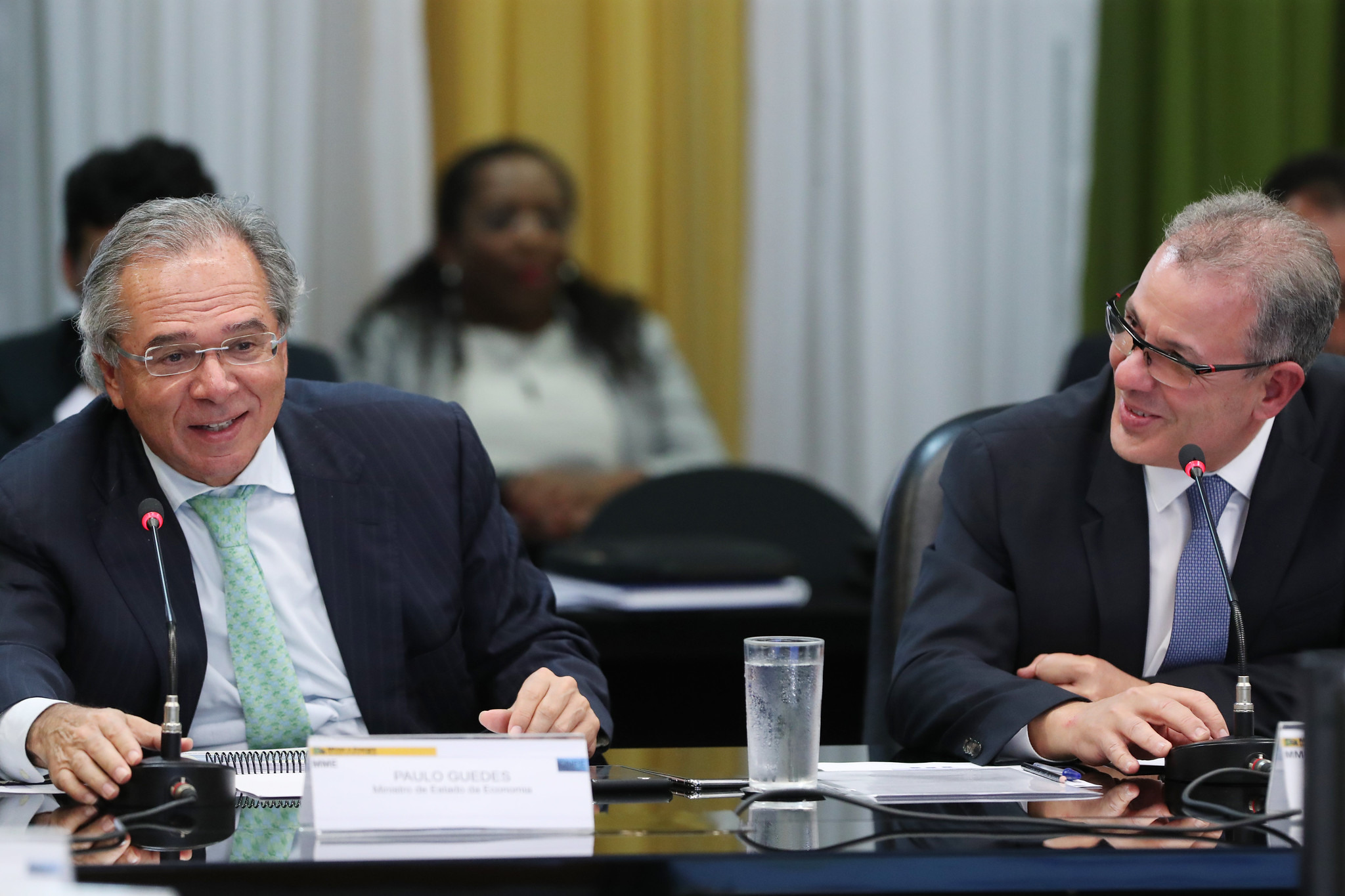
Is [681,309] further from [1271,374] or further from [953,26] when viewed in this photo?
[1271,374]

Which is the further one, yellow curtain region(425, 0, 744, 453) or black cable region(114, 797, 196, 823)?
yellow curtain region(425, 0, 744, 453)

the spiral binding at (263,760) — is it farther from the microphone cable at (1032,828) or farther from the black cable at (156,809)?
the microphone cable at (1032,828)

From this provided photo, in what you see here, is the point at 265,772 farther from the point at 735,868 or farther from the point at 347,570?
the point at 735,868

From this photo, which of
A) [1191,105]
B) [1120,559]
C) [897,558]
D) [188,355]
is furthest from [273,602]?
[1191,105]

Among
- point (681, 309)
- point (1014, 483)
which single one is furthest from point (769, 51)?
point (1014, 483)

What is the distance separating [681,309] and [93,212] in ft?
5.56

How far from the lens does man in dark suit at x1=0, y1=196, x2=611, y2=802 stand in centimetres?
177

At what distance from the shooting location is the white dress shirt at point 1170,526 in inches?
74.2

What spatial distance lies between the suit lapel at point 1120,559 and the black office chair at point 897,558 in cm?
20

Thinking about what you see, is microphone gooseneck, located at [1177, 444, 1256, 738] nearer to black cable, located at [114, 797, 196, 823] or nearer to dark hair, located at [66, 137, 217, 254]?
black cable, located at [114, 797, 196, 823]

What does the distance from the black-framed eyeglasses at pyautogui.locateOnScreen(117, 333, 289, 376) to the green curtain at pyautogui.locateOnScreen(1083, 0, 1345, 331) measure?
9.74 ft

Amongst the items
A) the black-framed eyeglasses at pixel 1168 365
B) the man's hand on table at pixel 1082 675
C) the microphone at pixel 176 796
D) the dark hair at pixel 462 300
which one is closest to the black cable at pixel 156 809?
the microphone at pixel 176 796

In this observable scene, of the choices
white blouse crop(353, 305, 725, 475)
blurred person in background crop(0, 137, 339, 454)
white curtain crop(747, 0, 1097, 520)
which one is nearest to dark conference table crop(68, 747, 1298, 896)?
blurred person in background crop(0, 137, 339, 454)

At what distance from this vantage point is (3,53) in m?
3.95
